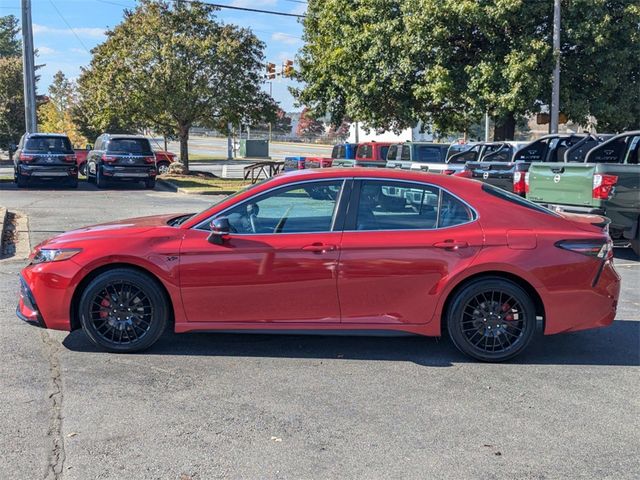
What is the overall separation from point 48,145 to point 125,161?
2.54 metres

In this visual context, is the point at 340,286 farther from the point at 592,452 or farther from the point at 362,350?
the point at 592,452

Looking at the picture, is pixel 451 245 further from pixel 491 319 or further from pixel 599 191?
pixel 599 191

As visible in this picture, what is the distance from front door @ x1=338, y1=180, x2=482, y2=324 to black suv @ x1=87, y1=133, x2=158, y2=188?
63.7ft

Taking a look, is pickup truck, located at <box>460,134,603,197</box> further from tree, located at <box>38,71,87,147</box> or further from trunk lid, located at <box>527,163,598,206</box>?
tree, located at <box>38,71,87,147</box>

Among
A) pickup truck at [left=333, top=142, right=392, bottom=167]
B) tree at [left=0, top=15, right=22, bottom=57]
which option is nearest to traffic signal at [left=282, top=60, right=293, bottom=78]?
pickup truck at [left=333, top=142, right=392, bottom=167]

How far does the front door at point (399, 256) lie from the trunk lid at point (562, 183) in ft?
18.6

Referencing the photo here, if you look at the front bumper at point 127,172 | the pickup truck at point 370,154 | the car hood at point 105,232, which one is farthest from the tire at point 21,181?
the car hood at point 105,232

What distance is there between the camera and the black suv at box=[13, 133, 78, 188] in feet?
73.2

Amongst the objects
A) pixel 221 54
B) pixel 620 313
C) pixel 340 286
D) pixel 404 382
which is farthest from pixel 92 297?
pixel 221 54

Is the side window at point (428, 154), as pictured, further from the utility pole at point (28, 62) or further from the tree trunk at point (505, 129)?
the utility pole at point (28, 62)

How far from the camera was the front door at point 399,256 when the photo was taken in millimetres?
5402

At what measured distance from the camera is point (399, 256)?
540 cm

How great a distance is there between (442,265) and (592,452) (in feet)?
6.14

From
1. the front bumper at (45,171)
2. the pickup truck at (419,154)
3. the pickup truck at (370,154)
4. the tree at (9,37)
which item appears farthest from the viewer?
the tree at (9,37)
